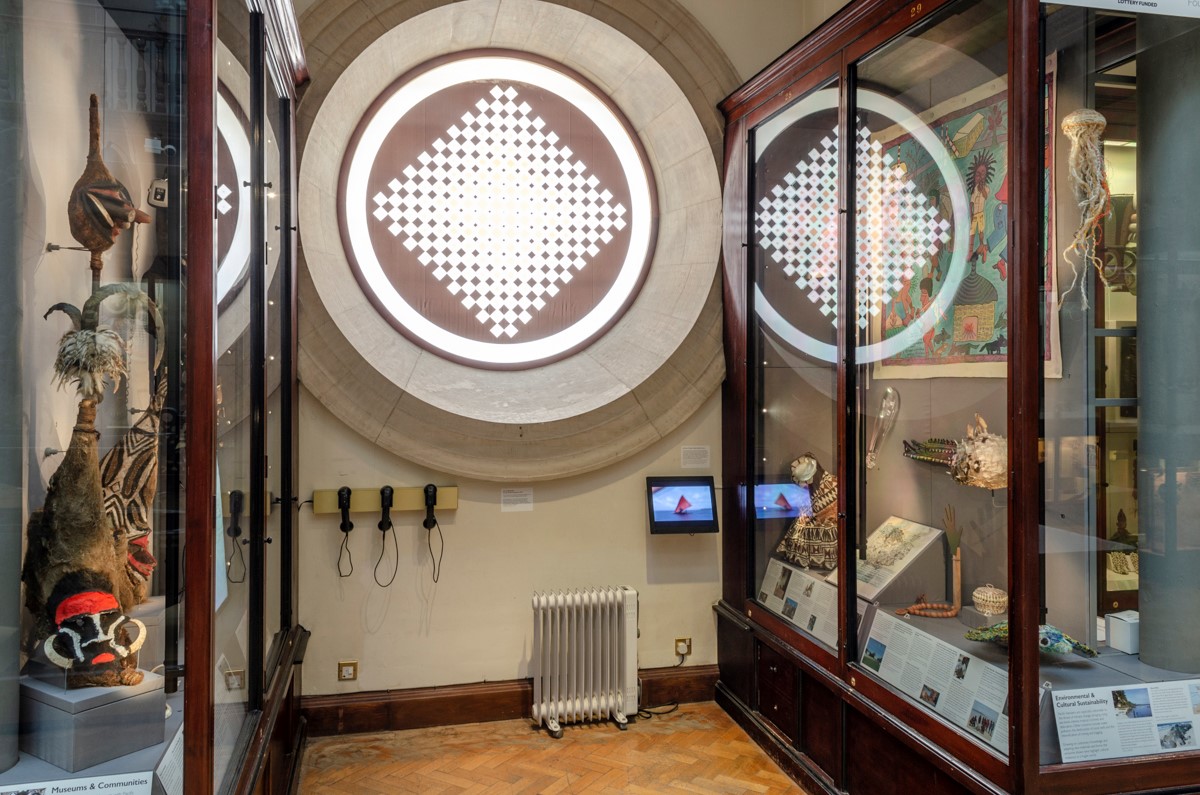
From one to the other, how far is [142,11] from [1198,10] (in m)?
2.41

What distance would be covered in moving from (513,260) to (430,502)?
114 centimetres

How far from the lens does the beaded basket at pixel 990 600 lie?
6.86ft

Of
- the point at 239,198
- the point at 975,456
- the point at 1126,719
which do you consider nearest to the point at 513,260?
the point at 239,198

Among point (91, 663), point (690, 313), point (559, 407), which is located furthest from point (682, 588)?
point (91, 663)

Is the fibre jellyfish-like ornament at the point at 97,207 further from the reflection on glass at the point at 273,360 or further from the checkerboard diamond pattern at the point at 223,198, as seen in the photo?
the reflection on glass at the point at 273,360

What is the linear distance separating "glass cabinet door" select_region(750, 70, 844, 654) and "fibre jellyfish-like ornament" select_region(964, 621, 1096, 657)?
2.37 ft

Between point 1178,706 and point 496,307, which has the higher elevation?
point 496,307

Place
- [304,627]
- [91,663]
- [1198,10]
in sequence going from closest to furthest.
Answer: [91,663]
[1198,10]
[304,627]

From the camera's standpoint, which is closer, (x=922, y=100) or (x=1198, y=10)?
(x=1198, y=10)

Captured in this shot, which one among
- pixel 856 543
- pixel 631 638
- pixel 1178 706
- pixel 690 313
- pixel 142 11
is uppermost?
pixel 142 11

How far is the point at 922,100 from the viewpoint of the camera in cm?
242

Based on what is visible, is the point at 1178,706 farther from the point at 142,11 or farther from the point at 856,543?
the point at 142,11

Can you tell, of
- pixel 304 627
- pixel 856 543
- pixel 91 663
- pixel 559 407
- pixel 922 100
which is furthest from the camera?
pixel 559 407

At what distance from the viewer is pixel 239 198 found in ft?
A: 6.41
